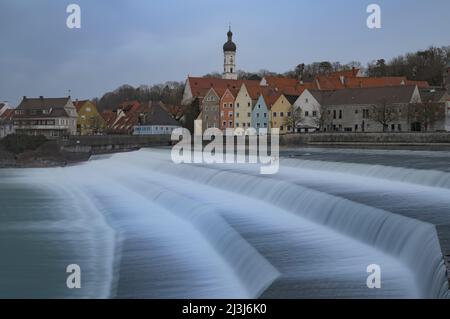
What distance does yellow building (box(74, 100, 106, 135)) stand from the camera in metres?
93.9

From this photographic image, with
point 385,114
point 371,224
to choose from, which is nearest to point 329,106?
point 385,114

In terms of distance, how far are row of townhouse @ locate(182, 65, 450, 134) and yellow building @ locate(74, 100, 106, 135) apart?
53.2ft

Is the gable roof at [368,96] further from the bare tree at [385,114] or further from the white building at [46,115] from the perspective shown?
the white building at [46,115]

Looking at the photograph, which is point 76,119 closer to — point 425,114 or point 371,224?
point 425,114

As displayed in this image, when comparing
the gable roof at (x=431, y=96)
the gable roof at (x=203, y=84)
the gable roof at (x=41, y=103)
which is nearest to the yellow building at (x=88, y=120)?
the gable roof at (x=41, y=103)

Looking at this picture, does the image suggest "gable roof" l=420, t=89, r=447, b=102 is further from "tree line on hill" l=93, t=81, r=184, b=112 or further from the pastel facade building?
"tree line on hill" l=93, t=81, r=184, b=112

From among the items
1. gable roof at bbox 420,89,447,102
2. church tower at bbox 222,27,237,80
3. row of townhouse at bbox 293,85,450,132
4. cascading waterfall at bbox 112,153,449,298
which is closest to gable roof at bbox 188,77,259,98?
church tower at bbox 222,27,237,80

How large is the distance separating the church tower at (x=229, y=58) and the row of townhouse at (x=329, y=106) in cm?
1489

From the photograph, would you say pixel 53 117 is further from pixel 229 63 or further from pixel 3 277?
pixel 3 277

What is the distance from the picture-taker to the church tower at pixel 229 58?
10650 centimetres

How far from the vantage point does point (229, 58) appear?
10669 centimetres

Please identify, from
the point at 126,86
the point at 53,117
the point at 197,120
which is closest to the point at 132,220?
the point at 197,120

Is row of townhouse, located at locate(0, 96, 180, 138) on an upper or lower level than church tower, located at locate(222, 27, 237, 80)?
lower

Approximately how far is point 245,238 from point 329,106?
55.9 metres
